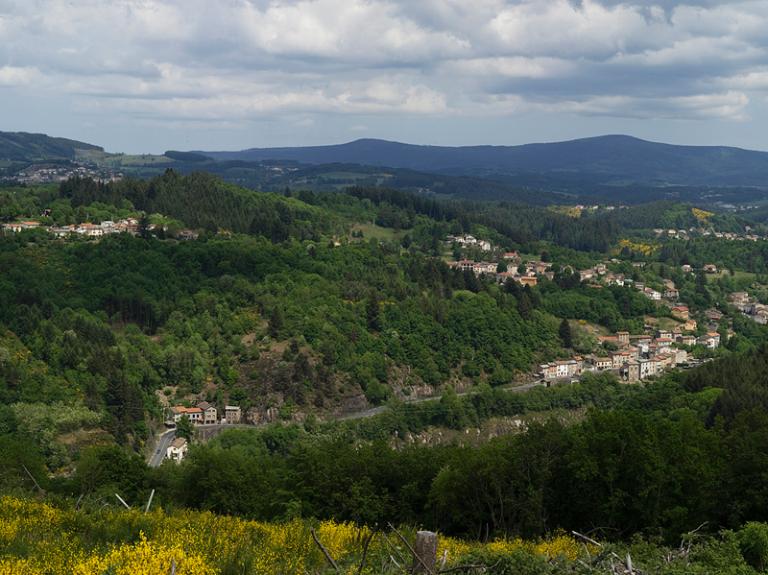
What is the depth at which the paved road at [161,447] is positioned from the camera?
44781 mm

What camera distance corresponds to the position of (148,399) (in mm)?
51656

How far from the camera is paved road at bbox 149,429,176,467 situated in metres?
44.8

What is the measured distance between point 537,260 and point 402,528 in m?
90.2

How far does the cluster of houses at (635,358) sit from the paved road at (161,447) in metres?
29.9

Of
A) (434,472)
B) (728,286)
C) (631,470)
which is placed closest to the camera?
(631,470)

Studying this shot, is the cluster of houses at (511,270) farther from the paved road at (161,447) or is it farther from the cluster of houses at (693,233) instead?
the cluster of houses at (693,233)

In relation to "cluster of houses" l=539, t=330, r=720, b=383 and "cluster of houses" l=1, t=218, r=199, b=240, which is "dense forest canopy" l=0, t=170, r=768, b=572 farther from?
"cluster of houses" l=539, t=330, r=720, b=383

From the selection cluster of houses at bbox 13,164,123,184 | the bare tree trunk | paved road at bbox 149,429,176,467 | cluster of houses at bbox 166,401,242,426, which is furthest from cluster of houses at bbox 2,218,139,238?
cluster of houses at bbox 13,164,123,184

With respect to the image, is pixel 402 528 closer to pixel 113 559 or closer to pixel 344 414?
pixel 113 559

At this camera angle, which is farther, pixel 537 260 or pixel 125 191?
pixel 537 260

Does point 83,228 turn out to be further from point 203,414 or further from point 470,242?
point 470,242

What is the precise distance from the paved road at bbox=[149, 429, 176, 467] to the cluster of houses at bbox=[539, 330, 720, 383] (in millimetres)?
29936

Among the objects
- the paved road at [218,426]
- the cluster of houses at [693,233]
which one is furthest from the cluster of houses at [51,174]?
the paved road at [218,426]

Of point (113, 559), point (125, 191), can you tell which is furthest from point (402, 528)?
point (125, 191)
